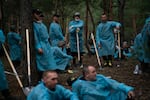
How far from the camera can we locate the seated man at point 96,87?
20.0 ft

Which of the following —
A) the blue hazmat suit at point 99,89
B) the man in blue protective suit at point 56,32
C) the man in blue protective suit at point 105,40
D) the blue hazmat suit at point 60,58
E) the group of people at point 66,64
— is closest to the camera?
the group of people at point 66,64

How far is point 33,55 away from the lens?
852 centimetres

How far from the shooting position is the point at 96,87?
620 cm

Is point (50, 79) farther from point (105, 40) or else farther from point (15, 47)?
point (15, 47)

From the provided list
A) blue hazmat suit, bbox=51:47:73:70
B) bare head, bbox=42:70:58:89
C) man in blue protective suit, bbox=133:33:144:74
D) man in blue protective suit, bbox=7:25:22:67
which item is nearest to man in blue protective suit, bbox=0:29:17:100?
bare head, bbox=42:70:58:89

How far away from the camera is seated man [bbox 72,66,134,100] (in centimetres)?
610

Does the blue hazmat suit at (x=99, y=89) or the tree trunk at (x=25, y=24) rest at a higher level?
the tree trunk at (x=25, y=24)

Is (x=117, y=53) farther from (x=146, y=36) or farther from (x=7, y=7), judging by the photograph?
(x=7, y=7)

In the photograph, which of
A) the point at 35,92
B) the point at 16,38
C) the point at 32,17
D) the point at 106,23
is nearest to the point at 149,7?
the point at 106,23

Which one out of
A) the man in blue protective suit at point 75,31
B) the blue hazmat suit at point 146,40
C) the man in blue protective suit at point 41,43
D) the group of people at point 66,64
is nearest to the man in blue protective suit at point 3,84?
the group of people at point 66,64

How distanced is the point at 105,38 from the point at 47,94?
785 cm

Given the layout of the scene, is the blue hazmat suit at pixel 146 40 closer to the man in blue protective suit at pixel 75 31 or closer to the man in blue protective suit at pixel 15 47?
the man in blue protective suit at pixel 75 31

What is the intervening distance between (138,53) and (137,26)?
51.9ft

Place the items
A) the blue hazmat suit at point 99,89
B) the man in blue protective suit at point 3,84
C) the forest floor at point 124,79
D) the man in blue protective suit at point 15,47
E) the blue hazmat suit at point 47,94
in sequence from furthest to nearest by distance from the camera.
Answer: the man in blue protective suit at point 15,47 → the forest floor at point 124,79 → the man in blue protective suit at point 3,84 → the blue hazmat suit at point 99,89 → the blue hazmat suit at point 47,94
